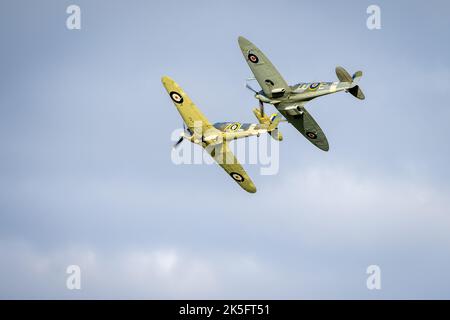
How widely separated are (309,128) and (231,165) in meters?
8.14

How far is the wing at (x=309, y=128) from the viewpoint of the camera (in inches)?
3127

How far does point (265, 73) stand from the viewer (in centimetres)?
7525

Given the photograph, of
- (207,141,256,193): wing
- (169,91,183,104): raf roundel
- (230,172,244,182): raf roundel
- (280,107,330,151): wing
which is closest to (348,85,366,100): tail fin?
(280,107,330,151): wing

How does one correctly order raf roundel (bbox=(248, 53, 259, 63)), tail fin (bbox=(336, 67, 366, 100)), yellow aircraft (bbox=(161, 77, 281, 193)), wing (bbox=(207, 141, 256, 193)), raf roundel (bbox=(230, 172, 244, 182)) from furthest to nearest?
raf roundel (bbox=(230, 172, 244, 182)), raf roundel (bbox=(248, 53, 259, 63)), wing (bbox=(207, 141, 256, 193)), tail fin (bbox=(336, 67, 366, 100)), yellow aircraft (bbox=(161, 77, 281, 193))

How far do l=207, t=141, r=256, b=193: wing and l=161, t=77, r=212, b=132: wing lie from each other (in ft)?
6.70

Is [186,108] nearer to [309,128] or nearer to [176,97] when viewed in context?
[176,97]

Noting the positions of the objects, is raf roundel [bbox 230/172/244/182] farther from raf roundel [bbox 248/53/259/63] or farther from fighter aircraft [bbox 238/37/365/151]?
raf roundel [bbox 248/53/259/63]

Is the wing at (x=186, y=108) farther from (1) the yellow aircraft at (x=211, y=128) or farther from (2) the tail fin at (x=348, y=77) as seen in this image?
(2) the tail fin at (x=348, y=77)

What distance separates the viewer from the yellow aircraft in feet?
234

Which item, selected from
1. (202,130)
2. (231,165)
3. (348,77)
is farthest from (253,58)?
(231,165)
